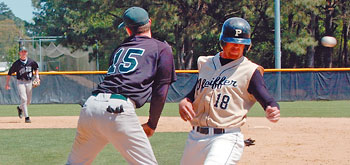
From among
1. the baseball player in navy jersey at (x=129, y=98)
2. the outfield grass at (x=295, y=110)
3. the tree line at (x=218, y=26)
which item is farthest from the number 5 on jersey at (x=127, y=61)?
the tree line at (x=218, y=26)

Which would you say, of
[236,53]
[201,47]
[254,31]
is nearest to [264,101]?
[236,53]

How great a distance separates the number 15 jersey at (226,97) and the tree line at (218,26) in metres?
23.0

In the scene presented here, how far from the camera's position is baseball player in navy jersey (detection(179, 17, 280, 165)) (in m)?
4.09

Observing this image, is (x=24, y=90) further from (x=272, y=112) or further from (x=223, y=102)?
(x=272, y=112)

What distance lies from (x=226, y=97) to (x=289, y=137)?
6576 mm

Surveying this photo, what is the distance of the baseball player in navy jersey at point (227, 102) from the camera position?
409 cm

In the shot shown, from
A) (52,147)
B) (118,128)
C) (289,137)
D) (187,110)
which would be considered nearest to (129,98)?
(118,128)

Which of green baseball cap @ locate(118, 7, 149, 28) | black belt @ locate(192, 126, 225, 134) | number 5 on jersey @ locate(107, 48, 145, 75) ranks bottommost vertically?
black belt @ locate(192, 126, 225, 134)

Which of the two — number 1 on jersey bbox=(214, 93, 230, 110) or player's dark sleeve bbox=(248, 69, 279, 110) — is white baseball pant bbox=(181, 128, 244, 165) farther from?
player's dark sleeve bbox=(248, 69, 279, 110)

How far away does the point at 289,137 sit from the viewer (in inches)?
411

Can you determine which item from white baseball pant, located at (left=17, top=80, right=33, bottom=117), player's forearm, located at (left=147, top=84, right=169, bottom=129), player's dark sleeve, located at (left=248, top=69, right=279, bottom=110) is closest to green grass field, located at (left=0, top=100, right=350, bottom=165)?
white baseball pant, located at (left=17, top=80, right=33, bottom=117)

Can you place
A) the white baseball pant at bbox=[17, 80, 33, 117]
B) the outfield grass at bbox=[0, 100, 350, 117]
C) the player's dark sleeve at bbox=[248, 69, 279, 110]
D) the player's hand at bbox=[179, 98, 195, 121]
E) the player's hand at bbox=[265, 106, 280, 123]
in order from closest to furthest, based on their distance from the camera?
1. the player's hand at bbox=[265, 106, 280, 123]
2. the player's dark sleeve at bbox=[248, 69, 279, 110]
3. the player's hand at bbox=[179, 98, 195, 121]
4. the white baseball pant at bbox=[17, 80, 33, 117]
5. the outfield grass at bbox=[0, 100, 350, 117]

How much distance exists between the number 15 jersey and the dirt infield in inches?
141

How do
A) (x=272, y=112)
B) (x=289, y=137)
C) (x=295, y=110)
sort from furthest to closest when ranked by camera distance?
(x=295, y=110)
(x=289, y=137)
(x=272, y=112)
